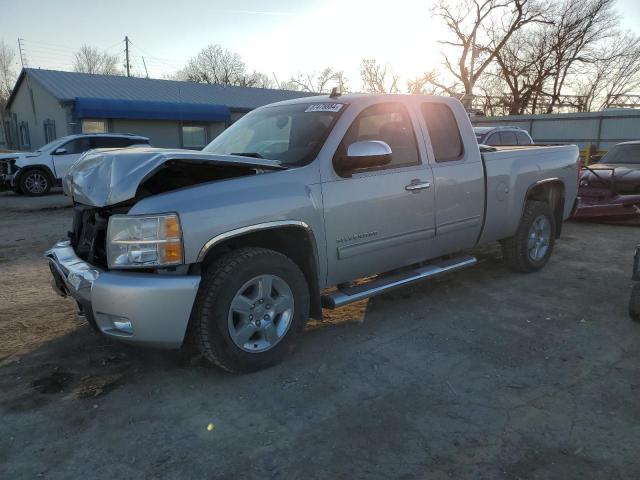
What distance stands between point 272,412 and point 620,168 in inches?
373

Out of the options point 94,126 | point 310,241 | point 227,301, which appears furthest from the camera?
point 94,126

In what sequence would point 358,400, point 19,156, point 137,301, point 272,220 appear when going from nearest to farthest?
point 137,301 < point 358,400 < point 272,220 < point 19,156

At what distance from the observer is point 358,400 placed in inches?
125

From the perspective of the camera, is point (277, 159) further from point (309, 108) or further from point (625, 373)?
point (625, 373)

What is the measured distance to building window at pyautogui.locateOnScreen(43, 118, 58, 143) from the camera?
24087 mm

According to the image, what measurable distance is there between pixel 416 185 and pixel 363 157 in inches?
29.0

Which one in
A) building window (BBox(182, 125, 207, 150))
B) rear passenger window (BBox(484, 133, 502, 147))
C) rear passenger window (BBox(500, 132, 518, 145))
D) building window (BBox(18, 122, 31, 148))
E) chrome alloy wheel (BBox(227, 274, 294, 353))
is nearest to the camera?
chrome alloy wheel (BBox(227, 274, 294, 353))

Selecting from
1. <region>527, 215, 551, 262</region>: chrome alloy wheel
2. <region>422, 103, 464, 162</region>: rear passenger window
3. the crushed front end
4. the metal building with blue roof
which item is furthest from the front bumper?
the metal building with blue roof

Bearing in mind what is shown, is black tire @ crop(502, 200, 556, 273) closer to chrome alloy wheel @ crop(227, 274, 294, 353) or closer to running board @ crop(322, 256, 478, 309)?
running board @ crop(322, 256, 478, 309)

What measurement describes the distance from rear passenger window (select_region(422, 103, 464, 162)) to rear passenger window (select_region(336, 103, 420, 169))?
0.84 ft

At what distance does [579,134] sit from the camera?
24.5 meters

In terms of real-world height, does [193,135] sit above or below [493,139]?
above

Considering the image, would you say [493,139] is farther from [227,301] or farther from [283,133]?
[227,301]

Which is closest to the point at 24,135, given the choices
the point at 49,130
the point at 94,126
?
the point at 49,130
